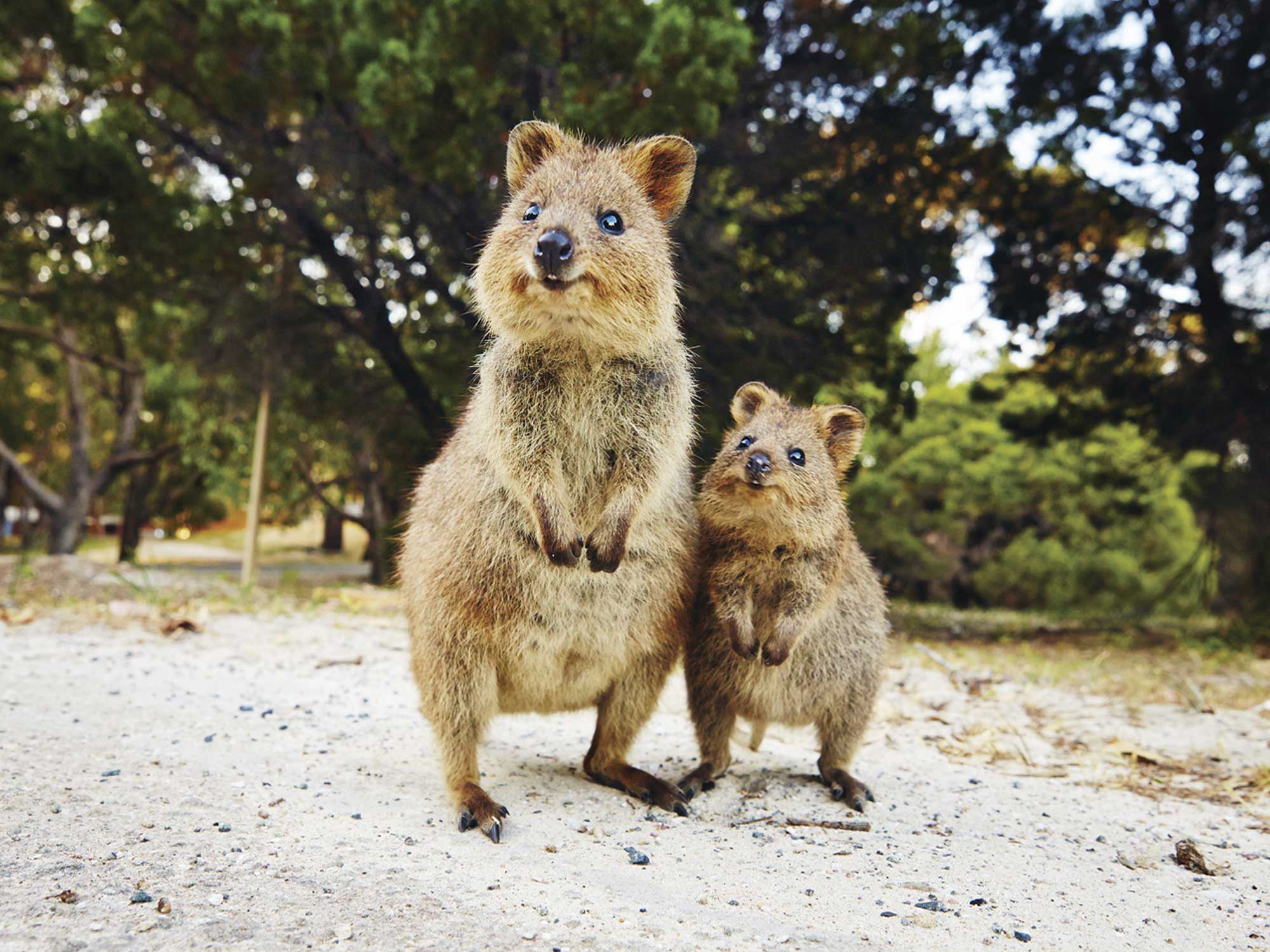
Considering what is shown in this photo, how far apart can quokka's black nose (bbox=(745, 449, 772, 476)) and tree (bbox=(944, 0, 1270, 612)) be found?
7373mm

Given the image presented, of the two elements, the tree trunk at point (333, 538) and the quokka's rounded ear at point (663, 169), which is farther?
the tree trunk at point (333, 538)

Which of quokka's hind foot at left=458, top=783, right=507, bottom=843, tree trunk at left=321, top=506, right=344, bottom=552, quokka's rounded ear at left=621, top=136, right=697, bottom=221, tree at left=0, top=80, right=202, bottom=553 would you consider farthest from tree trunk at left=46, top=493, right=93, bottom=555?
quokka's rounded ear at left=621, top=136, right=697, bottom=221

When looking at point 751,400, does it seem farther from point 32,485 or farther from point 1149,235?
point 32,485

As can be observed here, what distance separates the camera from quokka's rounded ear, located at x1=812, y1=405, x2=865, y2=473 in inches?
149

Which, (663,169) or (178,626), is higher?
(663,169)

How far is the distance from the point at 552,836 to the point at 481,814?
25 centimetres

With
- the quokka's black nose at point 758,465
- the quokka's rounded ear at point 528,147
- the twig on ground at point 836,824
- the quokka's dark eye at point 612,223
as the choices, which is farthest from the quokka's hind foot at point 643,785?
the quokka's rounded ear at point 528,147

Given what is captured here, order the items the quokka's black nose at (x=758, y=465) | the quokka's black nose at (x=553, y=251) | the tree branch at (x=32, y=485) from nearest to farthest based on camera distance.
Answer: the quokka's black nose at (x=553, y=251), the quokka's black nose at (x=758, y=465), the tree branch at (x=32, y=485)

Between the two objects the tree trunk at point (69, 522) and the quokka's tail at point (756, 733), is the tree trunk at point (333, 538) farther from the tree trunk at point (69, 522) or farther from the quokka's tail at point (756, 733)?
the quokka's tail at point (756, 733)

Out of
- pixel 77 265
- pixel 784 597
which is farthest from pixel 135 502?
pixel 784 597

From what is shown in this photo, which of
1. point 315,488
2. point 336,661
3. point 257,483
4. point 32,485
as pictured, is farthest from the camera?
point 315,488

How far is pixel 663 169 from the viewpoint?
3.45 m

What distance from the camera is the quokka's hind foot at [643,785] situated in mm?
3518

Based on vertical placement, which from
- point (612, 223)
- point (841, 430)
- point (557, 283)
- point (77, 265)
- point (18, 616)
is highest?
point (77, 265)
